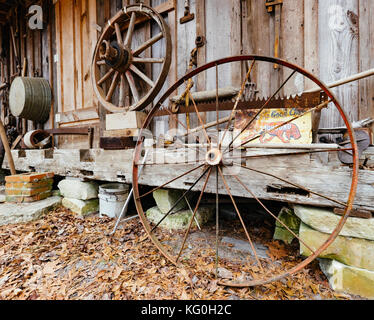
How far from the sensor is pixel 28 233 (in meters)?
2.21

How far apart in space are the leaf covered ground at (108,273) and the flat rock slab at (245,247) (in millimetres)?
79

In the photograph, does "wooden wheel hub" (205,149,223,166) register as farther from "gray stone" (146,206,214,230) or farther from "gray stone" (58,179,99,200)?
"gray stone" (58,179,99,200)

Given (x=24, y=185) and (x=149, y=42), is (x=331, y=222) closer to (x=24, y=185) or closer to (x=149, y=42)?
(x=149, y=42)

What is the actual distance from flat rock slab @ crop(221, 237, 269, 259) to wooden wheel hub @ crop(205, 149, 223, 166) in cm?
100

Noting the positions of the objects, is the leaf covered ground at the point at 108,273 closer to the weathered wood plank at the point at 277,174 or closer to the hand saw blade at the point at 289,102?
the weathered wood plank at the point at 277,174

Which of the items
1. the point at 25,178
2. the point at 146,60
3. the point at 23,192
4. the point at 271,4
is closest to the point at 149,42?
the point at 146,60

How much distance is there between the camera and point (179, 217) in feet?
7.49

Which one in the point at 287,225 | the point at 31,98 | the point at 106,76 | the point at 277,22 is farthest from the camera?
the point at 31,98

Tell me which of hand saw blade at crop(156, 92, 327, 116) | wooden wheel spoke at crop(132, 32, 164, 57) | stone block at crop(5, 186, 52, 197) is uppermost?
wooden wheel spoke at crop(132, 32, 164, 57)

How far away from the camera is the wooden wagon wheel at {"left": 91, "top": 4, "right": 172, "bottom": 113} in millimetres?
2598

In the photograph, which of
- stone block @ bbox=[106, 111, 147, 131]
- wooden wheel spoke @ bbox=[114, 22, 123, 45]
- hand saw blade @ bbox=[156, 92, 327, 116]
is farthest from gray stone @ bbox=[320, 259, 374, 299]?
wooden wheel spoke @ bbox=[114, 22, 123, 45]

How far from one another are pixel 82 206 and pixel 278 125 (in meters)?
2.79

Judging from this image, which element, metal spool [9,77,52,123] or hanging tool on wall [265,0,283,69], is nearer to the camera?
hanging tool on wall [265,0,283,69]

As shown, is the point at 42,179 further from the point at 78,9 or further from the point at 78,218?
the point at 78,9
